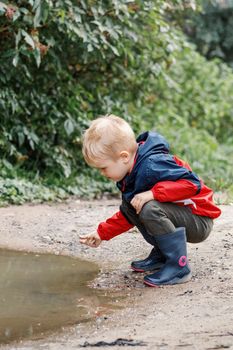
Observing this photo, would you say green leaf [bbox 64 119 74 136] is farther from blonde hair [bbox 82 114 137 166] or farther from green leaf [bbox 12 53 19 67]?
blonde hair [bbox 82 114 137 166]

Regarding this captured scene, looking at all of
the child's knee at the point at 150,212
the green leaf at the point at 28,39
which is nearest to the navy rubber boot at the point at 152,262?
the child's knee at the point at 150,212

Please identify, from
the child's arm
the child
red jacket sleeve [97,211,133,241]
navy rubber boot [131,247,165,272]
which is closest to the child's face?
the child

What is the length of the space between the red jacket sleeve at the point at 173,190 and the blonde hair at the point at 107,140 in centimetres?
26

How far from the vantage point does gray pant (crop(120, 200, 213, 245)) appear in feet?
13.0

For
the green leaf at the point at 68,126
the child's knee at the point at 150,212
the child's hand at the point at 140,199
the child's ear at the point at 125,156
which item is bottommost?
the green leaf at the point at 68,126

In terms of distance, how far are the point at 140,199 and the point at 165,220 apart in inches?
7.0

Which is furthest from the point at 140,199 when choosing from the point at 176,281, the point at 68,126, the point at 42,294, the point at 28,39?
the point at 68,126

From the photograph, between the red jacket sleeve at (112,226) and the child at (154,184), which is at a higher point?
the child at (154,184)

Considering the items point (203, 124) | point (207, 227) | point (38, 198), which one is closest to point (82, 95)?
point (38, 198)

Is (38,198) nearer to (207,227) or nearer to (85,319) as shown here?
(207,227)

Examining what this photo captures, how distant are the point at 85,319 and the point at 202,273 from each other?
961 mm

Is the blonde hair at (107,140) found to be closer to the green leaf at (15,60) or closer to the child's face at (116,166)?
the child's face at (116,166)

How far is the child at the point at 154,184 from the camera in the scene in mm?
3953

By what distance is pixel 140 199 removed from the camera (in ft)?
12.9
